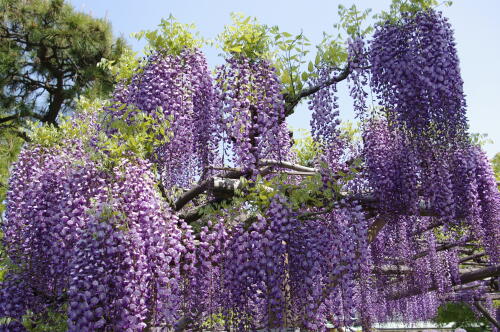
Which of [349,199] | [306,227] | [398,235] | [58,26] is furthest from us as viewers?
[58,26]

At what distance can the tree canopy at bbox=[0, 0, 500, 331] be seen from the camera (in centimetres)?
430

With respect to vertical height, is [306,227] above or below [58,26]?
below

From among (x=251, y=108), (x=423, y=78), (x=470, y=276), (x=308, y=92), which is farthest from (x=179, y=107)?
(x=470, y=276)

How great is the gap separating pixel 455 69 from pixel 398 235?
224 cm

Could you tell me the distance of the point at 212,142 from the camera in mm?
5742

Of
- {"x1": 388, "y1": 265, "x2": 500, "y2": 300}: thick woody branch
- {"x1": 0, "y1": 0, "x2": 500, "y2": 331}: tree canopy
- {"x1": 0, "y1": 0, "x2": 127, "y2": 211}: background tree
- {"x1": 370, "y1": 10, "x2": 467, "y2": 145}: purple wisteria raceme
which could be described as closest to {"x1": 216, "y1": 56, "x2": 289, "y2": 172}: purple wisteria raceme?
{"x1": 0, "y1": 0, "x2": 500, "y2": 331}: tree canopy

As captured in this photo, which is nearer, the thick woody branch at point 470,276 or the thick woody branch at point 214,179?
the thick woody branch at point 214,179

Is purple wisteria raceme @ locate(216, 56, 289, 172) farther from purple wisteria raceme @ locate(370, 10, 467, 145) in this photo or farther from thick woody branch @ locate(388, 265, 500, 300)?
thick woody branch @ locate(388, 265, 500, 300)

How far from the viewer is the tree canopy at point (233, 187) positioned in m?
4.30

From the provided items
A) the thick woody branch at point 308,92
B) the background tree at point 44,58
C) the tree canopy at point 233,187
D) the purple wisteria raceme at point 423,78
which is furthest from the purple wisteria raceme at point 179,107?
the background tree at point 44,58

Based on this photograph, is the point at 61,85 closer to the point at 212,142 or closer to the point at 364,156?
the point at 212,142

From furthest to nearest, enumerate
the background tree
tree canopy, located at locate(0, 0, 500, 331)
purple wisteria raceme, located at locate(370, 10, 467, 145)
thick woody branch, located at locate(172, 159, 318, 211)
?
the background tree, thick woody branch, located at locate(172, 159, 318, 211), purple wisteria raceme, located at locate(370, 10, 467, 145), tree canopy, located at locate(0, 0, 500, 331)

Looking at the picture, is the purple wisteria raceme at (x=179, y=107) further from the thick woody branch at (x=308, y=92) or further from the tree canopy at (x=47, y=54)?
the tree canopy at (x=47, y=54)

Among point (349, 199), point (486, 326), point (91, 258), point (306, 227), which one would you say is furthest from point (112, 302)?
point (486, 326)
